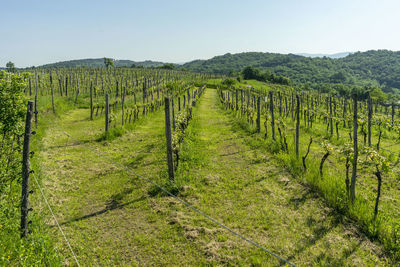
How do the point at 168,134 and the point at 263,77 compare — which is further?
the point at 263,77

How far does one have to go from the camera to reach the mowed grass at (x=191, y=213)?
436 centimetres

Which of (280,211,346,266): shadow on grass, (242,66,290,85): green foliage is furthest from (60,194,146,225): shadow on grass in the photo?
(242,66,290,85): green foliage

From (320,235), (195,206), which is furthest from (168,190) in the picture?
(320,235)

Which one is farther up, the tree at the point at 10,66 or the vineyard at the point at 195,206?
the tree at the point at 10,66

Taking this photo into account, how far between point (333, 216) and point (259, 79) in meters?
91.8

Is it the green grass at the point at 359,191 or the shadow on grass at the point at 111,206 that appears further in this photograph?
the shadow on grass at the point at 111,206

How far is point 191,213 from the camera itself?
5.71 meters

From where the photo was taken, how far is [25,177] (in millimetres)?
4035

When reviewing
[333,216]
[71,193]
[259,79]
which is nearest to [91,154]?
[71,193]

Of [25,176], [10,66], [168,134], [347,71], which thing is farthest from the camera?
[347,71]

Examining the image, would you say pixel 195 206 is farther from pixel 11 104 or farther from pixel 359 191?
pixel 359 191

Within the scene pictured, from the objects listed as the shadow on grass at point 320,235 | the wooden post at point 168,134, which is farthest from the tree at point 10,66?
the shadow on grass at point 320,235

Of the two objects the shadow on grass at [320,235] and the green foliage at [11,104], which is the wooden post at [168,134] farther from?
the shadow on grass at [320,235]

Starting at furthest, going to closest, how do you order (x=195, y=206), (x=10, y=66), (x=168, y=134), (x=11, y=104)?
(x=10, y=66) → (x=168, y=134) → (x=195, y=206) → (x=11, y=104)
